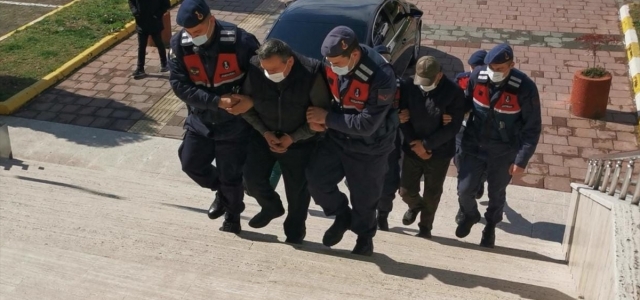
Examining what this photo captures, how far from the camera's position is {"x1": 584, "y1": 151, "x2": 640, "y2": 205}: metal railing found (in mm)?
4572

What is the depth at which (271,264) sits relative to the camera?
4672mm

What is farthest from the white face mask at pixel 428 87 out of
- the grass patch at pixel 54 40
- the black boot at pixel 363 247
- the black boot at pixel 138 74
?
the grass patch at pixel 54 40

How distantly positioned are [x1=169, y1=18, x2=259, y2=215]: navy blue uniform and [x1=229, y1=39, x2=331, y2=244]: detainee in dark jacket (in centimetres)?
12

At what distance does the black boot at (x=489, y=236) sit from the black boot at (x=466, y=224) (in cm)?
12

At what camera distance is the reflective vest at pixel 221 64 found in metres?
4.95

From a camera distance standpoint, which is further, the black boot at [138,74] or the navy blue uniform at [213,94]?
the black boot at [138,74]

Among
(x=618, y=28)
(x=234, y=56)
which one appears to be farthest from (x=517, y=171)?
(x=618, y=28)

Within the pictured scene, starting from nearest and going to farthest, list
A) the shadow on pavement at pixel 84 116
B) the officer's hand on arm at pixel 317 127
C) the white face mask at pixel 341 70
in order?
the white face mask at pixel 341 70 → the officer's hand on arm at pixel 317 127 → the shadow on pavement at pixel 84 116

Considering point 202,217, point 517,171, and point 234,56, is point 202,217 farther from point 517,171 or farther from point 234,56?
point 517,171

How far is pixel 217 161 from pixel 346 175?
1.00 meters

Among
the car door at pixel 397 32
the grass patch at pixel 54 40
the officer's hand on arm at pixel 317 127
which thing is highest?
the officer's hand on arm at pixel 317 127

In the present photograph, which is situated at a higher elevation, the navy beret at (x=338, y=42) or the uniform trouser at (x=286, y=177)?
the navy beret at (x=338, y=42)

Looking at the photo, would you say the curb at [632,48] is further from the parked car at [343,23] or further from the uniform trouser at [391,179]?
the uniform trouser at [391,179]

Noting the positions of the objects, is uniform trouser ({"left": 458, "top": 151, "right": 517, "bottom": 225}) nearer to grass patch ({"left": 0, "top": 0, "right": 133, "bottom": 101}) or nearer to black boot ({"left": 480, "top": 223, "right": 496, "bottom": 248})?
black boot ({"left": 480, "top": 223, "right": 496, "bottom": 248})
